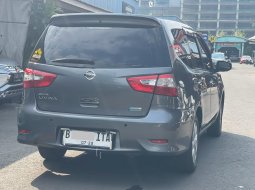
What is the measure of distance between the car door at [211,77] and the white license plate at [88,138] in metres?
2.31

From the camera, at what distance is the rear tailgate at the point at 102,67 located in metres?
4.32

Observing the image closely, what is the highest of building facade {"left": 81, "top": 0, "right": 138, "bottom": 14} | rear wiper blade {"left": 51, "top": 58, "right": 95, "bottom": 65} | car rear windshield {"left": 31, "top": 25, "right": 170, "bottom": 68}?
building facade {"left": 81, "top": 0, "right": 138, "bottom": 14}

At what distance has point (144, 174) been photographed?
5078 millimetres

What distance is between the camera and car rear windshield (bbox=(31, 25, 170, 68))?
173 inches

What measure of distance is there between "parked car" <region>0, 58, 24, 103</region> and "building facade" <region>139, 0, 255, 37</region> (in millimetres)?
119726

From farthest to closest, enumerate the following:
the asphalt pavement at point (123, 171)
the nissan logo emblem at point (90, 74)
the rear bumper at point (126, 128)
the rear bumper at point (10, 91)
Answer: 1. the rear bumper at point (10, 91)
2. the asphalt pavement at point (123, 171)
3. the nissan logo emblem at point (90, 74)
4. the rear bumper at point (126, 128)

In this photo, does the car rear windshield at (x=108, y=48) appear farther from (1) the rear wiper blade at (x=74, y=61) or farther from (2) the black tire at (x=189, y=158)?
(2) the black tire at (x=189, y=158)

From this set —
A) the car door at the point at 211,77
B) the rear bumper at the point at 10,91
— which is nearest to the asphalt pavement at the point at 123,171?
the car door at the point at 211,77

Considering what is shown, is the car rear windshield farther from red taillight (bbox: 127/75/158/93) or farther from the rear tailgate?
red taillight (bbox: 127/75/158/93)

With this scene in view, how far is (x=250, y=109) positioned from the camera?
37.4 feet

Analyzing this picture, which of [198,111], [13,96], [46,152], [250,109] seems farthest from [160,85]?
[250,109]

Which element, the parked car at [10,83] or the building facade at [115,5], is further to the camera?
the building facade at [115,5]

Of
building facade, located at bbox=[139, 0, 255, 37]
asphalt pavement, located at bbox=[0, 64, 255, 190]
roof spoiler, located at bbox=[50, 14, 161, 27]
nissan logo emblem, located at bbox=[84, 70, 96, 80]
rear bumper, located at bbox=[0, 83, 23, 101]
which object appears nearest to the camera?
nissan logo emblem, located at bbox=[84, 70, 96, 80]

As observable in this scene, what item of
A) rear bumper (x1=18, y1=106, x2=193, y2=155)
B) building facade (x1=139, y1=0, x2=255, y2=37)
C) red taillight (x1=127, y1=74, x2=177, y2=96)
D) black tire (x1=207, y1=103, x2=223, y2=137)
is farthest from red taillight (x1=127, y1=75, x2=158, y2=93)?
building facade (x1=139, y1=0, x2=255, y2=37)
